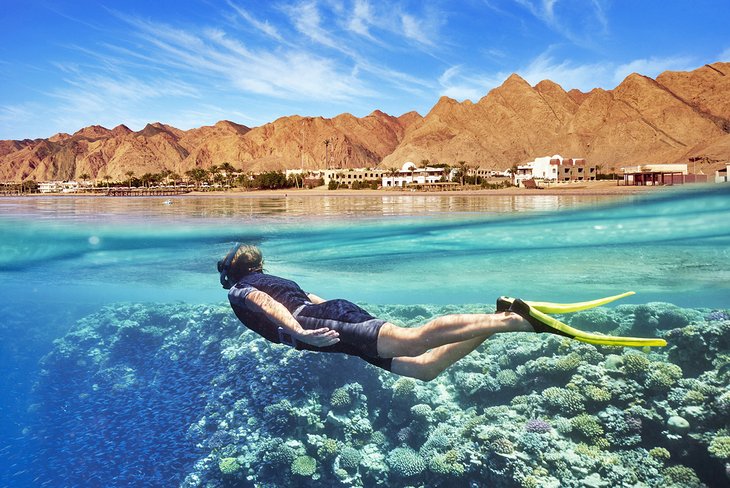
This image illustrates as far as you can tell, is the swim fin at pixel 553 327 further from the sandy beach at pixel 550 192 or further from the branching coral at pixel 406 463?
the sandy beach at pixel 550 192

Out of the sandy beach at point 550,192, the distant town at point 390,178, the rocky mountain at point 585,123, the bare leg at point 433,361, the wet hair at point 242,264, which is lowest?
the bare leg at point 433,361

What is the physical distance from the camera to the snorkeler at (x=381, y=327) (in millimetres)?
3498

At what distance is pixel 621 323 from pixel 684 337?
69.0 inches

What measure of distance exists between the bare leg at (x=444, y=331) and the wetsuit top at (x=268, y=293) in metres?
0.81

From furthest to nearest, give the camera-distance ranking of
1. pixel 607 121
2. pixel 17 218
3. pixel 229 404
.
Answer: pixel 607 121
pixel 17 218
pixel 229 404

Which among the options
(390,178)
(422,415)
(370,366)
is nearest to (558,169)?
(390,178)

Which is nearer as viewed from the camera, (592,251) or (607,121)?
(592,251)

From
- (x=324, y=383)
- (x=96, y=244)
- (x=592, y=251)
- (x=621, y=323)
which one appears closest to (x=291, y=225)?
(x=324, y=383)

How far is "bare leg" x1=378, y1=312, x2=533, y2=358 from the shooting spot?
3498mm

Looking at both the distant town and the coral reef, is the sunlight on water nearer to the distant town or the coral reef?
the coral reef

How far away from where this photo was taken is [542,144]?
5782 inches

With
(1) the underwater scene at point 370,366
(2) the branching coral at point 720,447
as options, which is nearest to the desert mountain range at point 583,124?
(1) the underwater scene at point 370,366

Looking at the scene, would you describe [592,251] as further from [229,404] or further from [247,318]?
[247,318]

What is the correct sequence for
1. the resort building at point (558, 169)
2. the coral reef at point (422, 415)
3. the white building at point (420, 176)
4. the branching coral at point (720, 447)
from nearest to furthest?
the branching coral at point (720, 447)
the coral reef at point (422, 415)
the resort building at point (558, 169)
the white building at point (420, 176)
